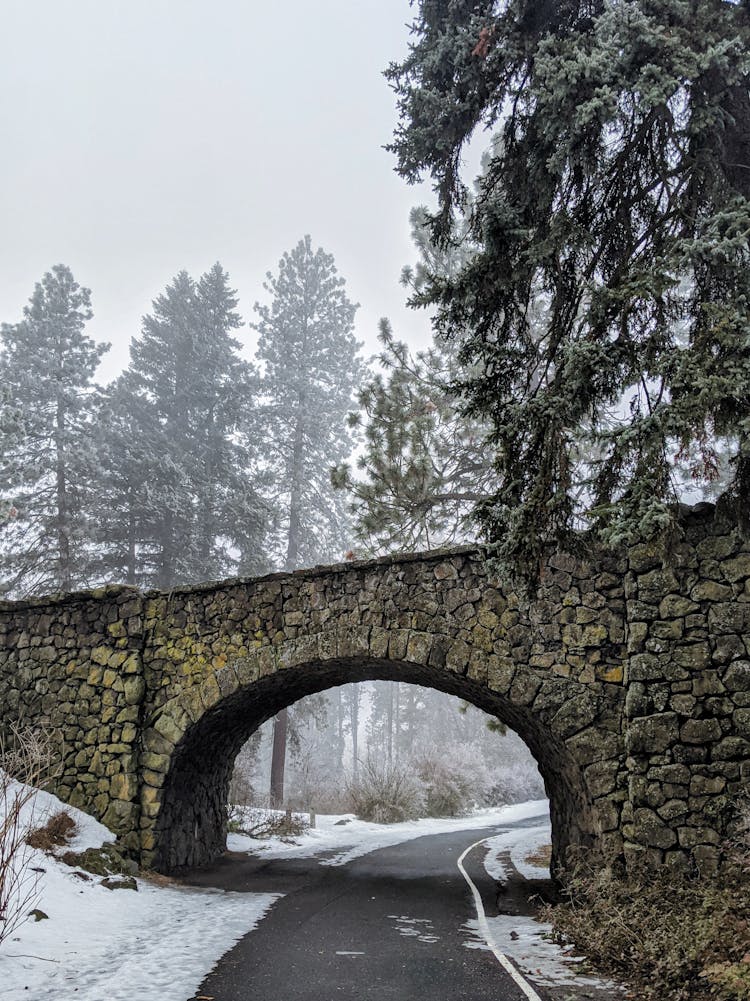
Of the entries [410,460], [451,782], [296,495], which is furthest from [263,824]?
[296,495]

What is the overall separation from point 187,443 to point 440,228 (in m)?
17.6

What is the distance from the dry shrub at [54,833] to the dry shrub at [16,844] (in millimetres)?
232

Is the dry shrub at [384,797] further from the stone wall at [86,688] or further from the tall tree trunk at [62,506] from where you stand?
the stone wall at [86,688]

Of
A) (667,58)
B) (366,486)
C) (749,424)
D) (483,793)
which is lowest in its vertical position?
(483,793)

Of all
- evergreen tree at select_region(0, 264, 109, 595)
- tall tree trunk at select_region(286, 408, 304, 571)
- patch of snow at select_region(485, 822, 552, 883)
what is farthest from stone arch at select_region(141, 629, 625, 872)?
tall tree trunk at select_region(286, 408, 304, 571)

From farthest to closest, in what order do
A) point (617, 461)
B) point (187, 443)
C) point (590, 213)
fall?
point (187, 443)
point (590, 213)
point (617, 461)

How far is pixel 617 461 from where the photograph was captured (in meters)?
5.36

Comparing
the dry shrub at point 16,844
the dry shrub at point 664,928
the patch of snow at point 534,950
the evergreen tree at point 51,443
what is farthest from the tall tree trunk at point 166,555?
the dry shrub at point 664,928

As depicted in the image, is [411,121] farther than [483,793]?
No

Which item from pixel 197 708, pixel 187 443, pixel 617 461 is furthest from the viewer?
pixel 187 443

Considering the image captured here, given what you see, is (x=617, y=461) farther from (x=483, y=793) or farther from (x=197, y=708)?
(x=483, y=793)

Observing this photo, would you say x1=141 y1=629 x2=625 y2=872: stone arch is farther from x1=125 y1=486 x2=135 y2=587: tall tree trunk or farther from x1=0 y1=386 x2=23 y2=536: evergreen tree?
x1=125 y1=486 x2=135 y2=587: tall tree trunk

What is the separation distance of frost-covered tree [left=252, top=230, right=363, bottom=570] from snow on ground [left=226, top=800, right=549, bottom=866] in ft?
30.3

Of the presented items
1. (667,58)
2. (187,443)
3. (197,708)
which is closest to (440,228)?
(667,58)
